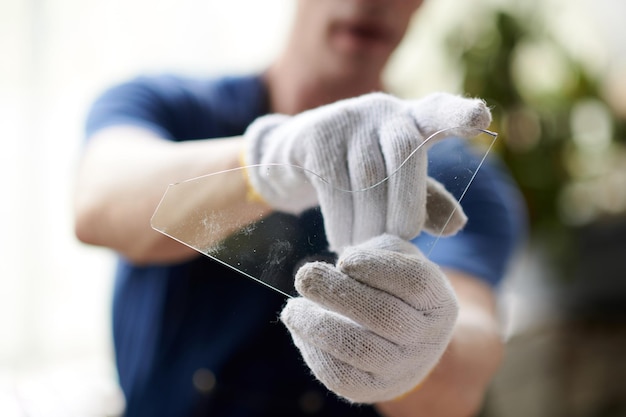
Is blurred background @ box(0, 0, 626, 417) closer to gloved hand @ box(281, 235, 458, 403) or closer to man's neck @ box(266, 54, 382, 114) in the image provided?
man's neck @ box(266, 54, 382, 114)

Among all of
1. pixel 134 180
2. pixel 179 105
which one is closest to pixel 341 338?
pixel 134 180

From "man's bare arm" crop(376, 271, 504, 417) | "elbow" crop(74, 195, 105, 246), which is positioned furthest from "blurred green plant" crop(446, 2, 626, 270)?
"elbow" crop(74, 195, 105, 246)

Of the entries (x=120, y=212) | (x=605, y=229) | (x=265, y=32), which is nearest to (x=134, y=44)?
(x=265, y=32)

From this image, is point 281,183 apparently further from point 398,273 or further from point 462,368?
point 462,368

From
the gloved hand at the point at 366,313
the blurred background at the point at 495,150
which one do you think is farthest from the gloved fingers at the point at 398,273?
the blurred background at the point at 495,150

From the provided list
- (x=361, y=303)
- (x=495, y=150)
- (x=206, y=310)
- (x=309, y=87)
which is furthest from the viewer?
(x=495, y=150)
